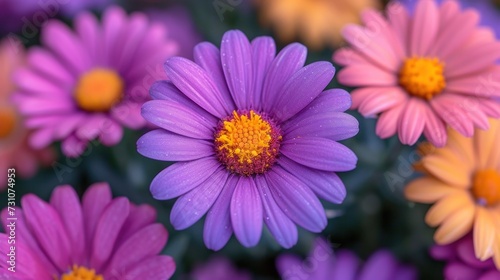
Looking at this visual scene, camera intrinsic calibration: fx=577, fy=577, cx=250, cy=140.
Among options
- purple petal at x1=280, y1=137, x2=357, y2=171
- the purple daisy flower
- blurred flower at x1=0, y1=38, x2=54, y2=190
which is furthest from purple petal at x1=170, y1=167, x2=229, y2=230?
blurred flower at x1=0, y1=38, x2=54, y2=190

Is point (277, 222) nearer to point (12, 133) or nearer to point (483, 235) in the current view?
point (483, 235)

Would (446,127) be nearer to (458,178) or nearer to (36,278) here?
(458,178)

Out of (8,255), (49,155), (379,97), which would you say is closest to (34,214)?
(8,255)

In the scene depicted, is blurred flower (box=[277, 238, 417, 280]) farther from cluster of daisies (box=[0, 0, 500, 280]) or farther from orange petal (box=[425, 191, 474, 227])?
orange petal (box=[425, 191, 474, 227])

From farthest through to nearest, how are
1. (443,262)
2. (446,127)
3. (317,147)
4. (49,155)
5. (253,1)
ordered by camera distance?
(253,1) < (49,155) < (443,262) < (446,127) < (317,147)

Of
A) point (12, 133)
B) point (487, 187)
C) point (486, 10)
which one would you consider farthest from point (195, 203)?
point (486, 10)

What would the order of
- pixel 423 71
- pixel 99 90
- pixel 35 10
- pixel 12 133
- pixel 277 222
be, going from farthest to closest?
pixel 35 10 < pixel 12 133 < pixel 99 90 < pixel 423 71 < pixel 277 222
